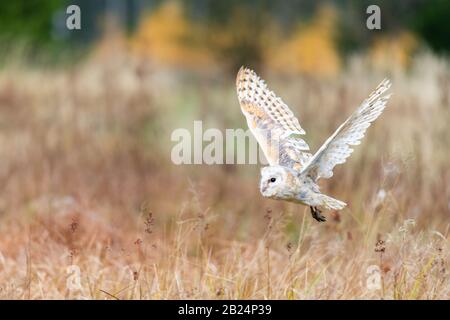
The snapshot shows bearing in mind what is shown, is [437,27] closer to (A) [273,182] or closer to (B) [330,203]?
(B) [330,203]

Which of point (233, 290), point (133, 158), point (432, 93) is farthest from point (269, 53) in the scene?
point (233, 290)

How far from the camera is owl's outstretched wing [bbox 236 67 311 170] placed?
2949 millimetres

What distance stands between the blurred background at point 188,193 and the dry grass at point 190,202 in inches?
0.8

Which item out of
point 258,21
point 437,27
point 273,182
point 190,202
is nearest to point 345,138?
point 273,182

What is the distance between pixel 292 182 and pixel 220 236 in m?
3.39

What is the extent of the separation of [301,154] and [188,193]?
5.08m

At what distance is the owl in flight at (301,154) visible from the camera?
2.73 metres

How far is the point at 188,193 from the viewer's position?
805 cm

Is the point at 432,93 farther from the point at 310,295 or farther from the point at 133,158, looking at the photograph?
the point at 310,295

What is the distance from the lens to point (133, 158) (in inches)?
346

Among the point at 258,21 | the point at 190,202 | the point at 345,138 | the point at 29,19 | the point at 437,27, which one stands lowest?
the point at 190,202

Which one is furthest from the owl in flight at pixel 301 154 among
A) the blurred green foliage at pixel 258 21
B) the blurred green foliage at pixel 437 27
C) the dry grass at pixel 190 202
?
the blurred green foliage at pixel 437 27

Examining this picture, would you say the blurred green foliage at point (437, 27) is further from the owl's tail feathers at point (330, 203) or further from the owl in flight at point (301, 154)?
the owl's tail feathers at point (330, 203)

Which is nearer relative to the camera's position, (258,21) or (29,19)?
(29,19)
